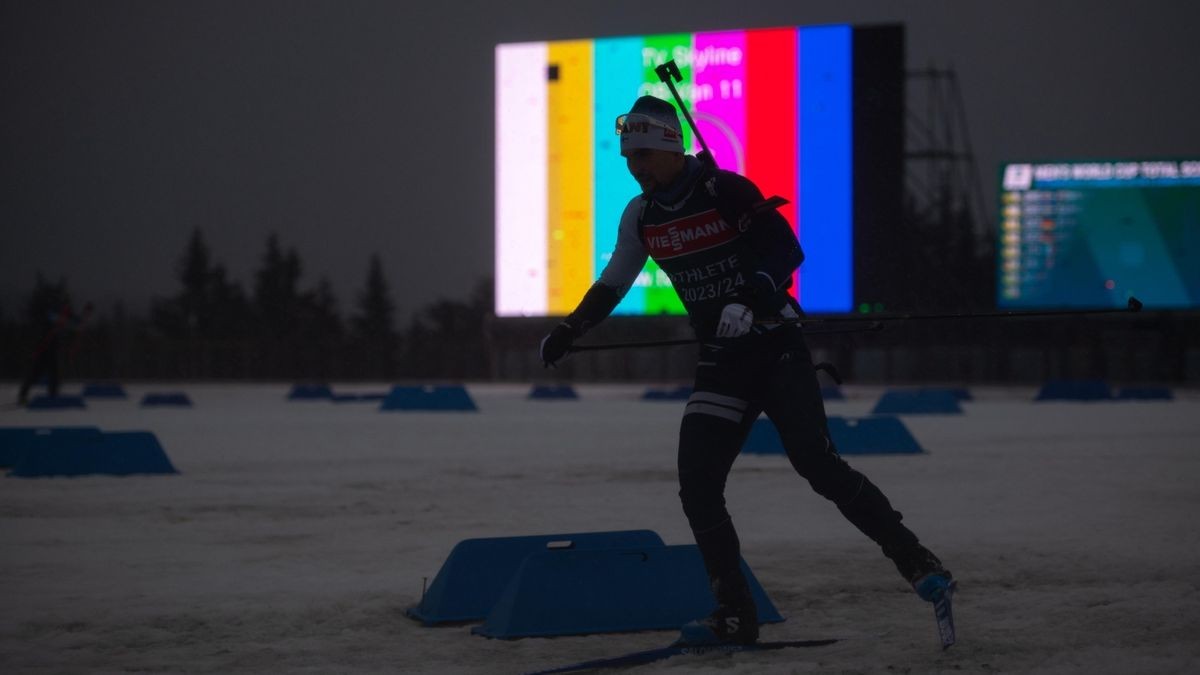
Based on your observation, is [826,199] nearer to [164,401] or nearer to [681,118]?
[681,118]

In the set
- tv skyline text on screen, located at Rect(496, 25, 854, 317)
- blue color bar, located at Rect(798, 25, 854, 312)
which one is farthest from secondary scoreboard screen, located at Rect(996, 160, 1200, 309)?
tv skyline text on screen, located at Rect(496, 25, 854, 317)

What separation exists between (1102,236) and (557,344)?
33573 mm

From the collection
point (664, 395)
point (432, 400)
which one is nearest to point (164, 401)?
point (432, 400)

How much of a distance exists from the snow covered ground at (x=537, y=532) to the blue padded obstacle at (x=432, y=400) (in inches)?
364

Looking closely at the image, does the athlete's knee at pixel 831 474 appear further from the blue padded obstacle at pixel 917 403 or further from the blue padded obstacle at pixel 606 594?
the blue padded obstacle at pixel 917 403

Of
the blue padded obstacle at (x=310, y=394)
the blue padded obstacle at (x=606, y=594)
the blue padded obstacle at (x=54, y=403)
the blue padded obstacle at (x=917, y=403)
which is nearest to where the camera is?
the blue padded obstacle at (x=606, y=594)

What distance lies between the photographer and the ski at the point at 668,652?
469 cm


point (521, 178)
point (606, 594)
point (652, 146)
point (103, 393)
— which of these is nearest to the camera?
point (652, 146)

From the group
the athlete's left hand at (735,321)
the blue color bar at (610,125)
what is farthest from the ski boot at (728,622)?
the blue color bar at (610,125)

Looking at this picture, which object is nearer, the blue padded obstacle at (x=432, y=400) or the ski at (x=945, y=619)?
the ski at (x=945, y=619)

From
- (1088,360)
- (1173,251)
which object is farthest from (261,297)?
(1173,251)

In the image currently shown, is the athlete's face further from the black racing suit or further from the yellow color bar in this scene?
the yellow color bar

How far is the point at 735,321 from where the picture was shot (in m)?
4.68

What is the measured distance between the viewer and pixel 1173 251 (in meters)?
36.0
